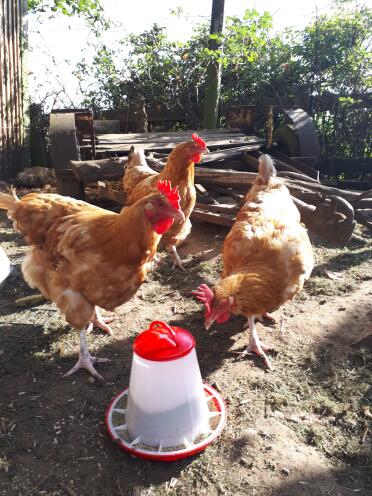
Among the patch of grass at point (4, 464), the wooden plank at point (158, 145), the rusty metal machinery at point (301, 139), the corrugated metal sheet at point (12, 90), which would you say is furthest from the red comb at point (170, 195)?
the corrugated metal sheet at point (12, 90)

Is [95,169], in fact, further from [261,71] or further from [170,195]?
[261,71]

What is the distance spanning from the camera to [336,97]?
6.89 m

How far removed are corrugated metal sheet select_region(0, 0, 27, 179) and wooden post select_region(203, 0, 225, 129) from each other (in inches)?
127

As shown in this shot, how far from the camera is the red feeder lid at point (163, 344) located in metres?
1.64

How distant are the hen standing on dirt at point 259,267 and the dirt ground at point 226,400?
0.30m

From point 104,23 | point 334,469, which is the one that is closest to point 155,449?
point 334,469

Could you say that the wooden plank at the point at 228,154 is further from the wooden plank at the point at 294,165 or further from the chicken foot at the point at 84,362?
the chicken foot at the point at 84,362

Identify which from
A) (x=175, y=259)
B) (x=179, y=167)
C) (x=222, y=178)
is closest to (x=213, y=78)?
(x=222, y=178)

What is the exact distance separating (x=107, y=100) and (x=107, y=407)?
7.62 metres

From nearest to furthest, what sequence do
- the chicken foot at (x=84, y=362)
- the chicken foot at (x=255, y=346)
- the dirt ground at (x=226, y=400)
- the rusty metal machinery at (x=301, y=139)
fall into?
the dirt ground at (x=226, y=400) < the chicken foot at (x=84, y=362) < the chicken foot at (x=255, y=346) < the rusty metal machinery at (x=301, y=139)

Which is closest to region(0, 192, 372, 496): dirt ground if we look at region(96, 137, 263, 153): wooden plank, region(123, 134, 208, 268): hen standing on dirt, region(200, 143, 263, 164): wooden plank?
region(123, 134, 208, 268): hen standing on dirt

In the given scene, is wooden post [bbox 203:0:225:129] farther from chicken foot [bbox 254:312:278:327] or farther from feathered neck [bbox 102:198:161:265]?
feathered neck [bbox 102:198:161:265]

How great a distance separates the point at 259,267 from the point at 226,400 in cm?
78

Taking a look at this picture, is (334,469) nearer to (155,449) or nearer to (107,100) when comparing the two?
(155,449)
